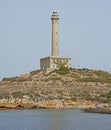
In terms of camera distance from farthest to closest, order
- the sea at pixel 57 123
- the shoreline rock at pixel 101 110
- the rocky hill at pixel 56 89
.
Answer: the rocky hill at pixel 56 89
the shoreline rock at pixel 101 110
the sea at pixel 57 123

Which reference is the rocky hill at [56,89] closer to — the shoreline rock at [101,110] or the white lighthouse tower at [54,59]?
the white lighthouse tower at [54,59]

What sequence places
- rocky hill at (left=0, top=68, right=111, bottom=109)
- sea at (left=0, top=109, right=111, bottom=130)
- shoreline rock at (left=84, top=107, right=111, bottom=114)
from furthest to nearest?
rocky hill at (left=0, top=68, right=111, bottom=109), shoreline rock at (left=84, top=107, right=111, bottom=114), sea at (left=0, top=109, right=111, bottom=130)

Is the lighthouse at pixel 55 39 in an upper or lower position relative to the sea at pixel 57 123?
upper

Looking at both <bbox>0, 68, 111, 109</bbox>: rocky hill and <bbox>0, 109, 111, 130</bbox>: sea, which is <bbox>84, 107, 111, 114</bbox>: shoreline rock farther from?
<bbox>0, 68, 111, 109</bbox>: rocky hill

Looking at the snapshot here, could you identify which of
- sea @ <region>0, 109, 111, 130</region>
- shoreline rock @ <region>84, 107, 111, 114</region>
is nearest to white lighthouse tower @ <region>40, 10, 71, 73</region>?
shoreline rock @ <region>84, 107, 111, 114</region>

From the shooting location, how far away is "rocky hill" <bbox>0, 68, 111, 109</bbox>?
10794cm

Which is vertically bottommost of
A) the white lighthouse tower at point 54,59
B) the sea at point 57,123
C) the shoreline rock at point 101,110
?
the sea at point 57,123

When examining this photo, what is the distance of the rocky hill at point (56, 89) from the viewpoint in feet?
354

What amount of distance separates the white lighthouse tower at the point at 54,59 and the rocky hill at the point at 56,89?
280 cm

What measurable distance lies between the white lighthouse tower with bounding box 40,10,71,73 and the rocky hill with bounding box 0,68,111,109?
9.18 feet

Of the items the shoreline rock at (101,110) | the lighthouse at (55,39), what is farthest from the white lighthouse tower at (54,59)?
the shoreline rock at (101,110)

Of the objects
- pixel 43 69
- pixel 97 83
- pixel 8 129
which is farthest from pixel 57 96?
pixel 8 129

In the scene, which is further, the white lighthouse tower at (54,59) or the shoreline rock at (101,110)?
the white lighthouse tower at (54,59)

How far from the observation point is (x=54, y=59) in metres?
130
